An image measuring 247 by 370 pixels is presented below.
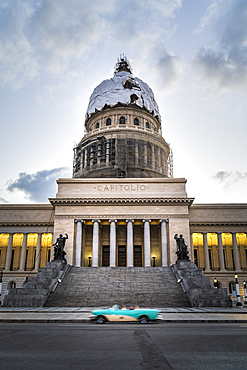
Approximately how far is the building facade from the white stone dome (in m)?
6.08

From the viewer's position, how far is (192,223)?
5106 centimetres

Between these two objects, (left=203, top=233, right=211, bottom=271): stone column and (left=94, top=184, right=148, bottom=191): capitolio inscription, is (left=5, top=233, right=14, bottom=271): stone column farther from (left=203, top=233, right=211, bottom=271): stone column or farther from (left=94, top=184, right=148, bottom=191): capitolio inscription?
(left=203, top=233, right=211, bottom=271): stone column

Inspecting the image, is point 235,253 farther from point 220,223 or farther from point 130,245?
point 130,245

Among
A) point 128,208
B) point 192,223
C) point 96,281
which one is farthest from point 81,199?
point 192,223

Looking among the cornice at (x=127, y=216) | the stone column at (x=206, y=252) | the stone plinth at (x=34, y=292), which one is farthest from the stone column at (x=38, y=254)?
the stone column at (x=206, y=252)

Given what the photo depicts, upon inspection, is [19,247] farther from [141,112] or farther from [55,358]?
[55,358]

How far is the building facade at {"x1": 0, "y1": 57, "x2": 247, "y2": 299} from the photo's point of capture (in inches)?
1806

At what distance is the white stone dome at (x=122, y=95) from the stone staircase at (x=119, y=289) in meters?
41.1

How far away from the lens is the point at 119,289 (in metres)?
31.3

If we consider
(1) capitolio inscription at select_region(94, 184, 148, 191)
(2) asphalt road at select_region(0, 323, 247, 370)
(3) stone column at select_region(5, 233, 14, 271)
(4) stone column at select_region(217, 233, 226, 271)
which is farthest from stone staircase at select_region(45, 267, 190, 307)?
(2) asphalt road at select_region(0, 323, 247, 370)

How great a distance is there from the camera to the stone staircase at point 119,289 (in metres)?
28.4

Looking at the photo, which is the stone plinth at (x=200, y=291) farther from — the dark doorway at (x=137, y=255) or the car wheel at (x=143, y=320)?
the dark doorway at (x=137, y=255)

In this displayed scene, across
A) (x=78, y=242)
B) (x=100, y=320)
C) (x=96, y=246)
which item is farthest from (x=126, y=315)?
(x=78, y=242)

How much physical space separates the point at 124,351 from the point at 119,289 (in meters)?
23.5
